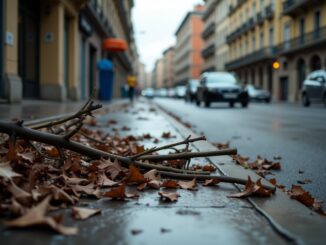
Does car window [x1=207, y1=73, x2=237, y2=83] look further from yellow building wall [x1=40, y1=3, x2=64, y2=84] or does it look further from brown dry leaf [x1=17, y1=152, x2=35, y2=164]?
brown dry leaf [x1=17, y1=152, x2=35, y2=164]

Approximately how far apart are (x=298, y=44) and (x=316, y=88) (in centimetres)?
1721

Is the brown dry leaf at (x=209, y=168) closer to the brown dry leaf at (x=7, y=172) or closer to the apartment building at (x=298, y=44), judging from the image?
the brown dry leaf at (x=7, y=172)

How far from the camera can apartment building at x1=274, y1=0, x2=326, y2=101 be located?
36.3 m

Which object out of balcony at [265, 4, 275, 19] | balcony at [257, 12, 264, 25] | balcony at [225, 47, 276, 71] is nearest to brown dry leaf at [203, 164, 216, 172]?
balcony at [225, 47, 276, 71]

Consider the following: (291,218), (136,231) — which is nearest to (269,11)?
(291,218)

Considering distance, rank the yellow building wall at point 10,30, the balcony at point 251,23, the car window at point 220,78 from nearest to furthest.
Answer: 1. the yellow building wall at point 10,30
2. the car window at point 220,78
3. the balcony at point 251,23

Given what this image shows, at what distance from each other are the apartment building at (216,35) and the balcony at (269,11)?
21241 millimetres

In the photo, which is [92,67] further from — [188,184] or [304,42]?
[188,184]

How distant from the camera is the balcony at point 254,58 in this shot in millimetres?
47500

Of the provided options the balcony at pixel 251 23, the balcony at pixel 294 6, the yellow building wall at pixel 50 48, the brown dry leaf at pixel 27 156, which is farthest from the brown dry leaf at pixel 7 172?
the balcony at pixel 251 23

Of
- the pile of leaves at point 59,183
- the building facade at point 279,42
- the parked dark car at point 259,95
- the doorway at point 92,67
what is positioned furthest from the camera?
the parked dark car at point 259,95

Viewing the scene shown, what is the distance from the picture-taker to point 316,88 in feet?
76.2

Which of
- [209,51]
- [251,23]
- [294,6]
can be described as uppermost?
[251,23]

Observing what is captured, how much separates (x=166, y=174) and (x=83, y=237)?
123cm
